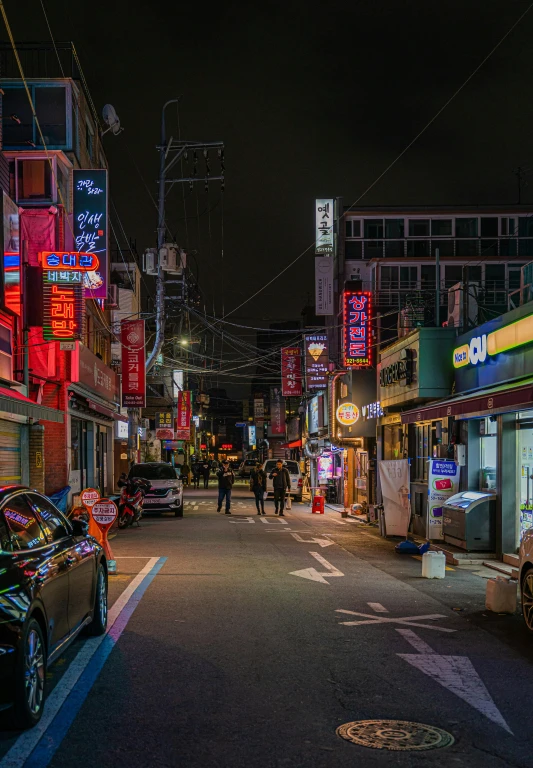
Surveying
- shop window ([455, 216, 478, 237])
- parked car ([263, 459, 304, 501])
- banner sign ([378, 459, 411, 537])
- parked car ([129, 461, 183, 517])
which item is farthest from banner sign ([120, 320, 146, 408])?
shop window ([455, 216, 478, 237])

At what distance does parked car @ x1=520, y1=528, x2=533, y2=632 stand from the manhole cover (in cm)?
356

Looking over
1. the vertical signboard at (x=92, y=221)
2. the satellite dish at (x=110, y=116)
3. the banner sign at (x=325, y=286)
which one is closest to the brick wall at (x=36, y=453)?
the vertical signboard at (x=92, y=221)

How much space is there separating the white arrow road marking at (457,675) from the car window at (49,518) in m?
3.40

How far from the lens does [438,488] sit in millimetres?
17359

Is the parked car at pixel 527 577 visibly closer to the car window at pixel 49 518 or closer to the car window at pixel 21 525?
the car window at pixel 49 518

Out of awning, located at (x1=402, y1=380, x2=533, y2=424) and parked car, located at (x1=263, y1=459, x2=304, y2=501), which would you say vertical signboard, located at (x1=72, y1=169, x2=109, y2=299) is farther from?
parked car, located at (x1=263, y1=459, x2=304, y2=501)

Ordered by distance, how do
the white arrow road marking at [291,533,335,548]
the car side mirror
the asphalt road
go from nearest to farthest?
the asphalt road, the car side mirror, the white arrow road marking at [291,533,335,548]

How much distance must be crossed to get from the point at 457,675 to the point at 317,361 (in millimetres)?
36078

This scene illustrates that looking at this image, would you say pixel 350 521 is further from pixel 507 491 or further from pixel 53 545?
pixel 53 545

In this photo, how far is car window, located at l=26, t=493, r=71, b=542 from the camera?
702cm

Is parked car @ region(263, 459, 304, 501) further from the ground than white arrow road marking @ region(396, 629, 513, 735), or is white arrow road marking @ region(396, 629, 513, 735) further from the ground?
white arrow road marking @ region(396, 629, 513, 735)

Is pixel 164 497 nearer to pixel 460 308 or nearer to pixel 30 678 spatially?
pixel 460 308

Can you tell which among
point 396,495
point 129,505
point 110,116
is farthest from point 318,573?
point 110,116

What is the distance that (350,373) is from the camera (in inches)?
1213
